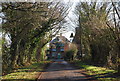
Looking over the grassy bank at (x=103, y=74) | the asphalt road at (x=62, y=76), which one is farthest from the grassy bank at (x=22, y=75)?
the grassy bank at (x=103, y=74)

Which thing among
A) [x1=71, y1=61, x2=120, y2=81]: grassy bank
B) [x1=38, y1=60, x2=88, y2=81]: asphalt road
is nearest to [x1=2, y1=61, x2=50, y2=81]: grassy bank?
[x1=38, y1=60, x2=88, y2=81]: asphalt road

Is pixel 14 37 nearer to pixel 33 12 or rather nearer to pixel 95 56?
pixel 33 12

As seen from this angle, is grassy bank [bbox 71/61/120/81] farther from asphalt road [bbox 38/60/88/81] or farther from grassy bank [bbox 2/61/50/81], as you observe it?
grassy bank [bbox 2/61/50/81]

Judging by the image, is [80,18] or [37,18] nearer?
[37,18]

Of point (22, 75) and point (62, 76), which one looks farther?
point (22, 75)

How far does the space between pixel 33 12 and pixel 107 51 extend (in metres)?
15.6

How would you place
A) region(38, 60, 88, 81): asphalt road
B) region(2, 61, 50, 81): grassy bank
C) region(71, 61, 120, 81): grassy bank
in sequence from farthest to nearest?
region(38, 60, 88, 81): asphalt road < region(2, 61, 50, 81): grassy bank < region(71, 61, 120, 81): grassy bank

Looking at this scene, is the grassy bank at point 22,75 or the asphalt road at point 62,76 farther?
the asphalt road at point 62,76

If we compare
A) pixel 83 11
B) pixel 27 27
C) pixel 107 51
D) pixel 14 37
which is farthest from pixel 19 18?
pixel 83 11

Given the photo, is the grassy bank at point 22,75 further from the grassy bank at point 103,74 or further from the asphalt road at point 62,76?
the grassy bank at point 103,74

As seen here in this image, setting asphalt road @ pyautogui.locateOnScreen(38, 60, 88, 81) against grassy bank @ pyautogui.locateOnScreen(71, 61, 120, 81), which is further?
asphalt road @ pyautogui.locateOnScreen(38, 60, 88, 81)

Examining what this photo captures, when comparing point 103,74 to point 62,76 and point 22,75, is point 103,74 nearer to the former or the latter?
point 62,76

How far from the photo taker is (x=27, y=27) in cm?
1784

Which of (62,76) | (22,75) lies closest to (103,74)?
(62,76)
